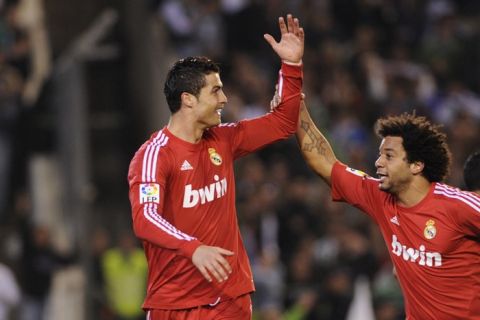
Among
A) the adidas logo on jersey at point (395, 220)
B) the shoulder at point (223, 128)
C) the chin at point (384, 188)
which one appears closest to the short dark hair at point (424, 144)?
the chin at point (384, 188)

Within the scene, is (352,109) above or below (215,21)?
below

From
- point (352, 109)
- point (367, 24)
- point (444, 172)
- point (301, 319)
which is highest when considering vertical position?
point (367, 24)

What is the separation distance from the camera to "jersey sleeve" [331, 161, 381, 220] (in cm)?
796

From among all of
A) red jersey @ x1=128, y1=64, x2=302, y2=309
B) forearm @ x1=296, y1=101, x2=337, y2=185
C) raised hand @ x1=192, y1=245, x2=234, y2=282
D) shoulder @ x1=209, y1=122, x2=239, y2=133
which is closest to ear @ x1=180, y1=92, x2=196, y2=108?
red jersey @ x1=128, y1=64, x2=302, y2=309

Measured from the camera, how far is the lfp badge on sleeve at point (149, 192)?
7.16 m

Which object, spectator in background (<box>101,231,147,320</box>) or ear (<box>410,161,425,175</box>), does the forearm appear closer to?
ear (<box>410,161,425,175</box>)

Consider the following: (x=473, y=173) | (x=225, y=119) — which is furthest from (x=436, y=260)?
(x=225, y=119)

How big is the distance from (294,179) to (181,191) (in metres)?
7.35

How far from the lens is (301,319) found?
13.3 meters

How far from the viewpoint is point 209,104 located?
7.56 metres

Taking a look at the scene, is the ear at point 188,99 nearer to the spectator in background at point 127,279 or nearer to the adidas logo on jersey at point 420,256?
the adidas logo on jersey at point 420,256

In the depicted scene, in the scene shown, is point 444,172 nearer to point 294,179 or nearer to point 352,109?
point 294,179

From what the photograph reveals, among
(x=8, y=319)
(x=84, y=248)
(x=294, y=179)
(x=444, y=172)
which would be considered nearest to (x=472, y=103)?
(x=294, y=179)

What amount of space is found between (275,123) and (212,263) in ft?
5.31
